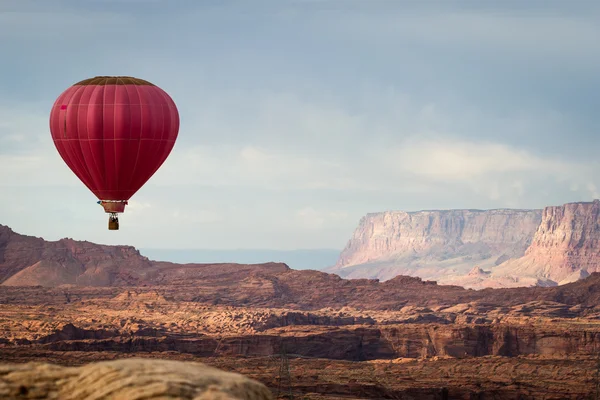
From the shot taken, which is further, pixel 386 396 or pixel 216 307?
pixel 216 307

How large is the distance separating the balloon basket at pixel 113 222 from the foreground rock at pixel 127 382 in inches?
2061

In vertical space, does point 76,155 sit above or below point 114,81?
below

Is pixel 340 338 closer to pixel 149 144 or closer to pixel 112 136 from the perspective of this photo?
pixel 149 144

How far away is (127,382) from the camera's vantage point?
18797 millimetres

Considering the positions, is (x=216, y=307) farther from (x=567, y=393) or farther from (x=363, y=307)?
(x=567, y=393)

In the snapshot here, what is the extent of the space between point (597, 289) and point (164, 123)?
130 m

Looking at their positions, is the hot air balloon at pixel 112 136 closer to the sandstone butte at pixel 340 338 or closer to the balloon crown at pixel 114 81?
the balloon crown at pixel 114 81

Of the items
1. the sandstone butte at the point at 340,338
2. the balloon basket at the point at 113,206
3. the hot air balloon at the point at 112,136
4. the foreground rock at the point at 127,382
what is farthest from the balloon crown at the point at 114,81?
the foreground rock at the point at 127,382

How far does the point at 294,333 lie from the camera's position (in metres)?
138

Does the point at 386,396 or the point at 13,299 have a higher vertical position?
the point at 13,299

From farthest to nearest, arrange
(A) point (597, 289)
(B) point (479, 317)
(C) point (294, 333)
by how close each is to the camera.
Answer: (A) point (597, 289) < (B) point (479, 317) < (C) point (294, 333)

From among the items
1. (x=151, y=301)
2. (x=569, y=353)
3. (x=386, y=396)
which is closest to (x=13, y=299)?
(x=151, y=301)

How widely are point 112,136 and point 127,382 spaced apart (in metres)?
57.0

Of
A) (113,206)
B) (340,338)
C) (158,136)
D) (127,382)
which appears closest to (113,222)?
(113,206)
